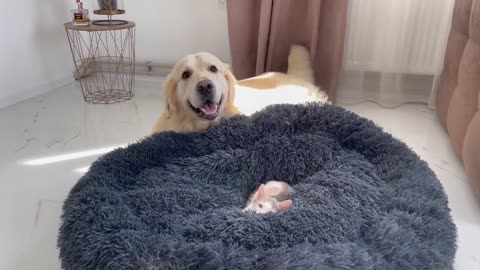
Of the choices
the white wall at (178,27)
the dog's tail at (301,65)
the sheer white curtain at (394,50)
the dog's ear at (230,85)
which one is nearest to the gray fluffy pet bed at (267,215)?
the dog's ear at (230,85)

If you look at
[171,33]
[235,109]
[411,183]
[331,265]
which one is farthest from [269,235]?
[171,33]

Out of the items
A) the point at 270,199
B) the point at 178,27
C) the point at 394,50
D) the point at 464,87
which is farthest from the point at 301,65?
the point at 270,199

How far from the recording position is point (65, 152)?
1559 millimetres

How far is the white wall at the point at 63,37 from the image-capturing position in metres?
2.02

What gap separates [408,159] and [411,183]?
0.12 metres

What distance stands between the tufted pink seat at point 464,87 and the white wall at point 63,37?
1.18 m

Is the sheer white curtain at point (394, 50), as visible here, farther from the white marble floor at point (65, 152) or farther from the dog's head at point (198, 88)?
the dog's head at point (198, 88)

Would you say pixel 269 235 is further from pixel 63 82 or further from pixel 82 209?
pixel 63 82

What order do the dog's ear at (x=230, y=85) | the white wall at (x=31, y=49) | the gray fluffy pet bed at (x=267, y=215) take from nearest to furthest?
the gray fluffy pet bed at (x=267, y=215) < the dog's ear at (x=230, y=85) < the white wall at (x=31, y=49)

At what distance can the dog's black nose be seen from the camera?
1249mm

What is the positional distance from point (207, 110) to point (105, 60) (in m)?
1.48

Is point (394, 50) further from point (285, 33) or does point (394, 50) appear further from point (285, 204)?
point (285, 204)

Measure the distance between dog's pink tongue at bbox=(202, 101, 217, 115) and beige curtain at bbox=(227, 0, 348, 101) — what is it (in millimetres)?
725

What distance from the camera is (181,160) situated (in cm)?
120
